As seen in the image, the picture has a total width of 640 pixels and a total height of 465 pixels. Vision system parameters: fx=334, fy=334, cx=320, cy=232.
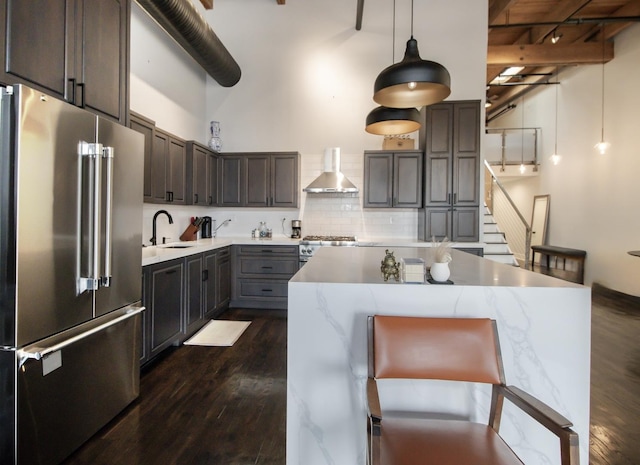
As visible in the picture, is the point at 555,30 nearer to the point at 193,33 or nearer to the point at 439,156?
the point at 439,156

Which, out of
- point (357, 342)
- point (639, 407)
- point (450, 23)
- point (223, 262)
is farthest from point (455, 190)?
point (357, 342)

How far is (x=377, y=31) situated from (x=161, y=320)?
5.07 metres

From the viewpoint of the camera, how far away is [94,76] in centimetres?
202

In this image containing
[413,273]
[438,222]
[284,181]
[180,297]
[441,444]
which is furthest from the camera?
[284,181]

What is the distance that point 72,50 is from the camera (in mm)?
1846

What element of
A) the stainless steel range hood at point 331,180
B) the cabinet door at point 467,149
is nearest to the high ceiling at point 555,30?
the cabinet door at point 467,149

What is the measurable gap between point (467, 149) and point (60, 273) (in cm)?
469

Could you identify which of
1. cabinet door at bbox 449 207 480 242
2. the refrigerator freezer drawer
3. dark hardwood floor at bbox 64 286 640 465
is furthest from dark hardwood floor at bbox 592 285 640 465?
the refrigerator freezer drawer

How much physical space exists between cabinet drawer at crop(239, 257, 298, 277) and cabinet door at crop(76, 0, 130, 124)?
2.72 meters

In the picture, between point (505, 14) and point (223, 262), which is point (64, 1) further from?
point (505, 14)

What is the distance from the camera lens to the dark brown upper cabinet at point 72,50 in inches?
59.9

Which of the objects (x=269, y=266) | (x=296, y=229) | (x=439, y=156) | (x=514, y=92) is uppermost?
(x=514, y=92)

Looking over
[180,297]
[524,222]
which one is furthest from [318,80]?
[524,222]

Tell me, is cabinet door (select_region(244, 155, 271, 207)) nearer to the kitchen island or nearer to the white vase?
the kitchen island
